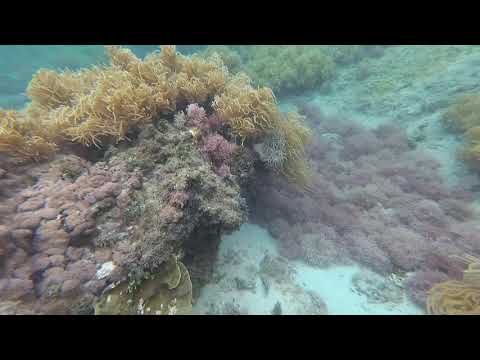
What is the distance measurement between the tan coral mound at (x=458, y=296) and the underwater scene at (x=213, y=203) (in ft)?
0.07

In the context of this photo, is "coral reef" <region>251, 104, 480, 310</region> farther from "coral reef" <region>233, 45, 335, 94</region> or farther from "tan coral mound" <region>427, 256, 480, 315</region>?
"coral reef" <region>233, 45, 335, 94</region>

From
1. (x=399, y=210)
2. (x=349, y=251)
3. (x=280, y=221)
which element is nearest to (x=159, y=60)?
(x=280, y=221)

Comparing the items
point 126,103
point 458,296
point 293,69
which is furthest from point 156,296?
point 293,69

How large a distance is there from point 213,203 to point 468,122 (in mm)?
7798

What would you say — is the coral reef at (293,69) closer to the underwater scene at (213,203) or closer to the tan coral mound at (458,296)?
the underwater scene at (213,203)

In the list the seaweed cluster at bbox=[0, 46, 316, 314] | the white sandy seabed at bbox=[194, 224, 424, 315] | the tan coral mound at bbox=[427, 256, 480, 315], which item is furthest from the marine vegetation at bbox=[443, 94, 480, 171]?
the seaweed cluster at bbox=[0, 46, 316, 314]

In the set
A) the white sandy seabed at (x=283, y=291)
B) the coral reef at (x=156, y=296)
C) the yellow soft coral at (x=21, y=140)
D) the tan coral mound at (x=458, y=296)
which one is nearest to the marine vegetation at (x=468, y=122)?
the tan coral mound at (x=458, y=296)

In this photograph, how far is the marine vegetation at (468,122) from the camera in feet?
18.0

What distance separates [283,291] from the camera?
12.6 feet

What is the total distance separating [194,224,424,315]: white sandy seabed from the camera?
140 inches

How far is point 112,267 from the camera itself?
7.93 ft

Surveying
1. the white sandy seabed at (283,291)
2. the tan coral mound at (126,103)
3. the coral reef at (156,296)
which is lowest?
the white sandy seabed at (283,291)

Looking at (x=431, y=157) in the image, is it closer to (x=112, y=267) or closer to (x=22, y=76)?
(x=112, y=267)

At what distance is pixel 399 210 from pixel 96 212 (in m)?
6.23
